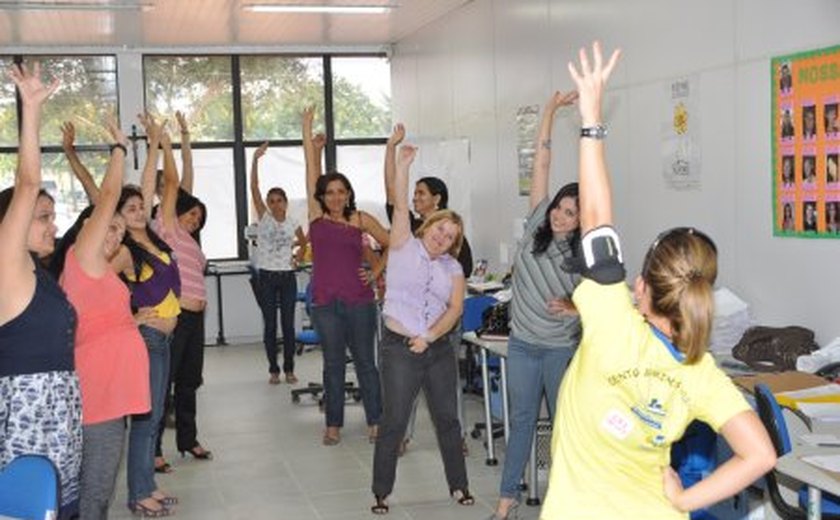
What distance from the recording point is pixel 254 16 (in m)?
9.63

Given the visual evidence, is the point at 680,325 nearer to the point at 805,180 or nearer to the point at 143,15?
the point at 805,180

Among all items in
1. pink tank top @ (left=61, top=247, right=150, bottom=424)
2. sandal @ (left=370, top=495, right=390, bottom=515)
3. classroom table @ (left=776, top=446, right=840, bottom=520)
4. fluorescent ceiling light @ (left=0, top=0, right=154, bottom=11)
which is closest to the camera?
classroom table @ (left=776, top=446, right=840, bottom=520)

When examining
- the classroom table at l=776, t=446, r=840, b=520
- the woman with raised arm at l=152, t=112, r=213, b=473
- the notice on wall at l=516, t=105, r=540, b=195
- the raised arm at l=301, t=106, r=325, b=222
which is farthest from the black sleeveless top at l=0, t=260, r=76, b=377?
the notice on wall at l=516, t=105, r=540, b=195

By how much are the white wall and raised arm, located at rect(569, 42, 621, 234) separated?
2.91 m

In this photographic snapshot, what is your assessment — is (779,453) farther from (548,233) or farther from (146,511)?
(146,511)

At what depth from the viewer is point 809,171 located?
4.86 metres

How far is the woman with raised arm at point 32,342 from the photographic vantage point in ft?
10.2

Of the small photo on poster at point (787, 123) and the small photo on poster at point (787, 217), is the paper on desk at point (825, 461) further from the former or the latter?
the small photo on poster at point (787, 123)

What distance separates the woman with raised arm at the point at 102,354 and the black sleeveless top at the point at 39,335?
448 mm

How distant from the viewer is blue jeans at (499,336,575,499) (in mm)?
4684

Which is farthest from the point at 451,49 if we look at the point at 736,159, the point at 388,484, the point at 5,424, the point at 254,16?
the point at 5,424

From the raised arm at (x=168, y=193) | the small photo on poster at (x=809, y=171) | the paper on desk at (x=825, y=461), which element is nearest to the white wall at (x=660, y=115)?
the small photo on poster at (x=809, y=171)

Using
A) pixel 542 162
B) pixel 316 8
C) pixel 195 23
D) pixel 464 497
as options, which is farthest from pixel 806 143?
pixel 195 23

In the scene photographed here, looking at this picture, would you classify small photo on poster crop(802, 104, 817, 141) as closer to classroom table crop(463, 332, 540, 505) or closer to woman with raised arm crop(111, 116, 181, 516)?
classroom table crop(463, 332, 540, 505)
